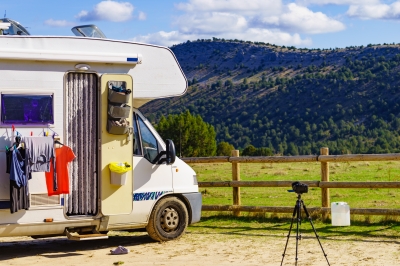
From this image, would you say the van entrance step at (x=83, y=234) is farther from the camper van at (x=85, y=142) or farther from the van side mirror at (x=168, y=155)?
the van side mirror at (x=168, y=155)

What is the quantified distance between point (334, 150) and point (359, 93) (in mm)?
22215

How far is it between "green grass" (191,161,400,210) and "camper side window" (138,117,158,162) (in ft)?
16.3

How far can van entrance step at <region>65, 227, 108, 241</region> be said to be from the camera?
33.0 feet

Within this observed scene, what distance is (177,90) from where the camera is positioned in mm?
10961

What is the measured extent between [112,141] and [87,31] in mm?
1682

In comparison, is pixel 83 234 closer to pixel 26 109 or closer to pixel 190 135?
pixel 26 109

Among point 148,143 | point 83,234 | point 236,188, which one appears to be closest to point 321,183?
point 236,188

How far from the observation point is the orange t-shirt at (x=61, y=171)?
9711 millimetres

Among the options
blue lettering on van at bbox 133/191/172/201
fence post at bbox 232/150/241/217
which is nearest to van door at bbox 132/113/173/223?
blue lettering on van at bbox 133/191/172/201

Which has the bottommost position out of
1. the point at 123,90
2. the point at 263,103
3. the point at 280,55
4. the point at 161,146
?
the point at 161,146

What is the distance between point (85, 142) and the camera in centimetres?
1015

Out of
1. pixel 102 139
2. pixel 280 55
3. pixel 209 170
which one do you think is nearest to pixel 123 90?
pixel 102 139

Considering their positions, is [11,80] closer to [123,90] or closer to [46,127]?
[46,127]

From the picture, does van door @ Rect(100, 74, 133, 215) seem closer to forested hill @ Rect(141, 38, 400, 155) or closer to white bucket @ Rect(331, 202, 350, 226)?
white bucket @ Rect(331, 202, 350, 226)
